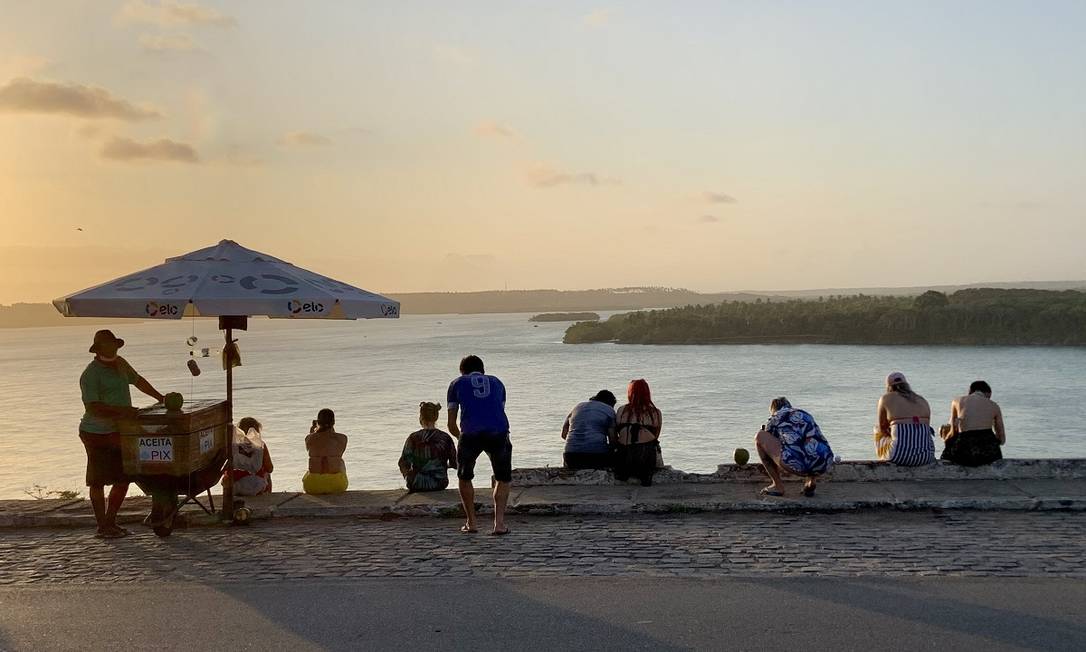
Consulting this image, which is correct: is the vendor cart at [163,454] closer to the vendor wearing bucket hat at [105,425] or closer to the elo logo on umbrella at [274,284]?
the vendor wearing bucket hat at [105,425]

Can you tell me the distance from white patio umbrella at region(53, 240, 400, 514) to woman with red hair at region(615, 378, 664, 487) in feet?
9.29

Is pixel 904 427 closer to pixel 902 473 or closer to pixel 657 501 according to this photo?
pixel 902 473

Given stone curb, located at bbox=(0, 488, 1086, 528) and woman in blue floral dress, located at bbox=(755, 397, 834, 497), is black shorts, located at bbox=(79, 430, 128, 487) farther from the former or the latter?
woman in blue floral dress, located at bbox=(755, 397, 834, 497)

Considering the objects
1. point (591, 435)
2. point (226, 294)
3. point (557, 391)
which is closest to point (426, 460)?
point (591, 435)

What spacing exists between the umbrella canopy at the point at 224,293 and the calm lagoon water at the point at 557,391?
13.0 feet

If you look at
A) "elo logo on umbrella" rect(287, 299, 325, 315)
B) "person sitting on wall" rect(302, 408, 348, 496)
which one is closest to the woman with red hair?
"person sitting on wall" rect(302, 408, 348, 496)

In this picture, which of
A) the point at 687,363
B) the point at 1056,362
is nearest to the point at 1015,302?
the point at 1056,362

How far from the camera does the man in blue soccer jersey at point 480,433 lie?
29.4 ft

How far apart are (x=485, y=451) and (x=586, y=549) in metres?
1.31

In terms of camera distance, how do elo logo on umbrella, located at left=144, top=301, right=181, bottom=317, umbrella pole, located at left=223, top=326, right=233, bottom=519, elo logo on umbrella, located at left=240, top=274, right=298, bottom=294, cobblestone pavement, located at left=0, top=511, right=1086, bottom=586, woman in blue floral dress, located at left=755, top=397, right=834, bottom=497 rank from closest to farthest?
cobblestone pavement, located at left=0, top=511, right=1086, bottom=586 < elo logo on umbrella, located at left=144, top=301, right=181, bottom=317 < elo logo on umbrella, located at left=240, top=274, right=298, bottom=294 < umbrella pole, located at left=223, top=326, right=233, bottom=519 < woman in blue floral dress, located at left=755, top=397, right=834, bottom=497

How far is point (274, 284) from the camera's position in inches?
367

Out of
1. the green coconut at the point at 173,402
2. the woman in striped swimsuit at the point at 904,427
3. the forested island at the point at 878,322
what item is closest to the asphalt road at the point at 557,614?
the green coconut at the point at 173,402

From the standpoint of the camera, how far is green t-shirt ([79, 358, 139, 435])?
9.12 metres

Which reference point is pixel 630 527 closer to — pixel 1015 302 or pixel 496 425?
pixel 496 425
